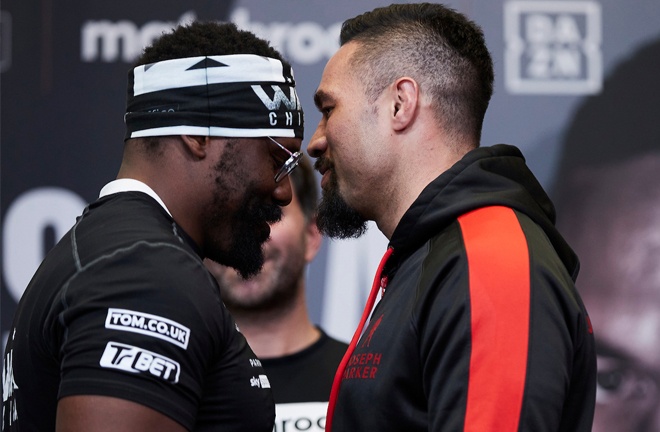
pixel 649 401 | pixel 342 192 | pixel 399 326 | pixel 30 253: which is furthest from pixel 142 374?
pixel 649 401

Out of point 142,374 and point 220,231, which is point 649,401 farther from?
point 142,374

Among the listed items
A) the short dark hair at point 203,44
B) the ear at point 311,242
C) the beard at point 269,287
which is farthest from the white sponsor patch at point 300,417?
the short dark hair at point 203,44

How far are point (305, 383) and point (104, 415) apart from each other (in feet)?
4.58

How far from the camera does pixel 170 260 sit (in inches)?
55.3

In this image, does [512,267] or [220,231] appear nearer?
[512,267]

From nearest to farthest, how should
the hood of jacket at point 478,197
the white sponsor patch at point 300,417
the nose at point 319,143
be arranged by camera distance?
the hood of jacket at point 478,197 → the nose at point 319,143 → the white sponsor patch at point 300,417

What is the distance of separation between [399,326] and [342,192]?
0.44m

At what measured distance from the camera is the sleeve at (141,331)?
131 cm

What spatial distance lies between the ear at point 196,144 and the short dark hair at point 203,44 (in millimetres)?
143

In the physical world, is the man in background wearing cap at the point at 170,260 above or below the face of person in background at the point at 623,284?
above

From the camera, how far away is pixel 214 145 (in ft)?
5.41

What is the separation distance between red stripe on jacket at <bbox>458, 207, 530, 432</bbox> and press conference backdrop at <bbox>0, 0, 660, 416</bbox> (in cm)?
142

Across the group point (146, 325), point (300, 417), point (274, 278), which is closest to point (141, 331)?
point (146, 325)

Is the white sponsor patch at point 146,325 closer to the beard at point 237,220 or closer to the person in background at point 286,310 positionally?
the beard at point 237,220
